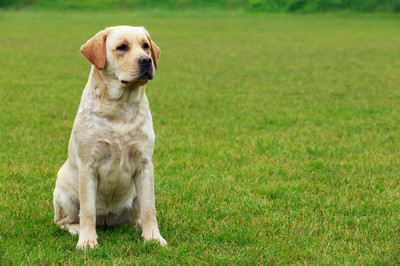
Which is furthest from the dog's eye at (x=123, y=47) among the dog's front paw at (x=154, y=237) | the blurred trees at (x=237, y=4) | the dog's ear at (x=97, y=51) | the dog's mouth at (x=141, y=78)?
the blurred trees at (x=237, y=4)

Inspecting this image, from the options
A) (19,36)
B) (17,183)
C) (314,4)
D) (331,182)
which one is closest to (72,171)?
(17,183)

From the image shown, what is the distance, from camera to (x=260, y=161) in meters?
7.25

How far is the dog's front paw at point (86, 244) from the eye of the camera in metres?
4.31

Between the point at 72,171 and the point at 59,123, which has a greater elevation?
the point at 72,171

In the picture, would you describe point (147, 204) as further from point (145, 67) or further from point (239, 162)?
point (239, 162)

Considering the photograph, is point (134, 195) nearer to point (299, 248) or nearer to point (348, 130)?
point (299, 248)

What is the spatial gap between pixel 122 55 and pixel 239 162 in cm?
330

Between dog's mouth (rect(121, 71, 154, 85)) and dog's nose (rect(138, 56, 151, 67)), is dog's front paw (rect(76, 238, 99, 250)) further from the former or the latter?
dog's nose (rect(138, 56, 151, 67))

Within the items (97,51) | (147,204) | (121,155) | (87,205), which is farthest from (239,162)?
(97,51)

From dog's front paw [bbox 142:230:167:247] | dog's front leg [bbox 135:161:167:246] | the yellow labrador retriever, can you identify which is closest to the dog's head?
the yellow labrador retriever

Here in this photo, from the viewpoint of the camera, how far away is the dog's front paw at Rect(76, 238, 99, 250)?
431 cm

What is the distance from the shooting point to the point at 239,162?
7277 millimetres

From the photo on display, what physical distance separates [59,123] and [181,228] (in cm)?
514

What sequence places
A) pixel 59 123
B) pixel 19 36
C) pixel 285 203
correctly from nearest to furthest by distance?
pixel 285 203 → pixel 59 123 → pixel 19 36
